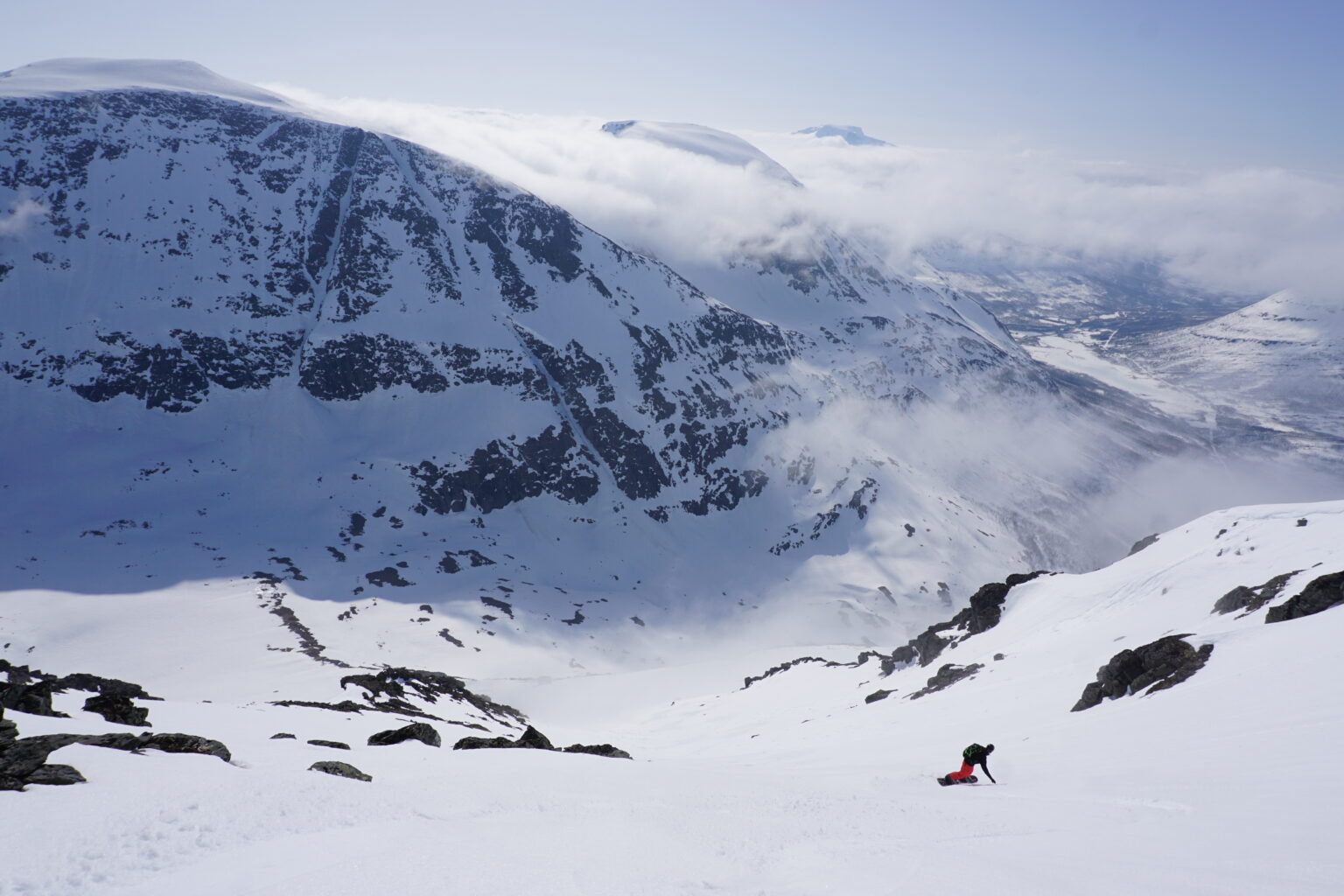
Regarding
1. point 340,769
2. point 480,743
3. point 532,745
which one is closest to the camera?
point 340,769

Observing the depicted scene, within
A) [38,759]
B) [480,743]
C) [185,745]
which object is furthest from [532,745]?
[38,759]

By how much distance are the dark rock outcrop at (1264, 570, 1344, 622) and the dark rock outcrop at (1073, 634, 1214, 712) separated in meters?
3.72

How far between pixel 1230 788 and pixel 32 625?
418 feet

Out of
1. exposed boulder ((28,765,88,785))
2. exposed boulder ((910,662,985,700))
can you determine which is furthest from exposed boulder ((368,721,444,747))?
exposed boulder ((910,662,985,700))

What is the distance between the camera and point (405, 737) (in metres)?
22.5

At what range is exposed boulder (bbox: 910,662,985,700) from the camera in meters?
39.8

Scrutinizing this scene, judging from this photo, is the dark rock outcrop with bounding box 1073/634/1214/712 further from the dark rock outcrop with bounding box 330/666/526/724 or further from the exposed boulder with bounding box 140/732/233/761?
the dark rock outcrop with bounding box 330/666/526/724

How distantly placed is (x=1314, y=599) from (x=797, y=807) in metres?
24.0

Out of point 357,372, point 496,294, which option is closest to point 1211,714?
point 357,372

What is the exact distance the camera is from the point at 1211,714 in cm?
1730

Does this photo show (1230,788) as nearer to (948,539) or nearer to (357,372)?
(357,372)

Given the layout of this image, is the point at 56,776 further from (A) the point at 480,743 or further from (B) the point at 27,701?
(A) the point at 480,743

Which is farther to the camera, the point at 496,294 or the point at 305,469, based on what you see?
the point at 496,294

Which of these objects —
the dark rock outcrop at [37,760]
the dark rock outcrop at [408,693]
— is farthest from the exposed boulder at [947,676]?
the dark rock outcrop at [37,760]
